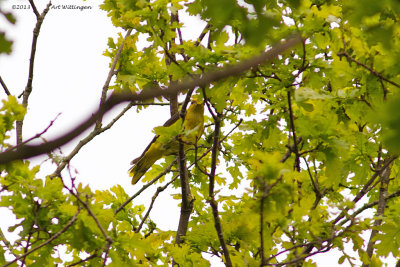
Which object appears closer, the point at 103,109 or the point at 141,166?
the point at 103,109

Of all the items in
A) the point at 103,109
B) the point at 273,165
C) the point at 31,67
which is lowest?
the point at 103,109

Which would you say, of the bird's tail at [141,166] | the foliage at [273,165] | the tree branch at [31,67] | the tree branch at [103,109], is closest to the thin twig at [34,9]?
the tree branch at [31,67]

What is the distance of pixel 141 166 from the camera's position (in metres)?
7.48

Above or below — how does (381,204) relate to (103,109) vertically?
above

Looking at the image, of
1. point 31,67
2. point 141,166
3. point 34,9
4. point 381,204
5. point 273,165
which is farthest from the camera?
point 141,166

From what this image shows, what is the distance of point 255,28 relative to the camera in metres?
1.76

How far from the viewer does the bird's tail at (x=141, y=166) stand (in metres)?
7.38

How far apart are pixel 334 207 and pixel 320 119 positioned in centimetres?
56

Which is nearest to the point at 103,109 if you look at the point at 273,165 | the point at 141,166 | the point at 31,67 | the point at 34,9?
the point at 273,165

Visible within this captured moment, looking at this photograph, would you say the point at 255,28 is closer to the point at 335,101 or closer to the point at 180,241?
the point at 335,101

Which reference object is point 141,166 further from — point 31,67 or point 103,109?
point 103,109

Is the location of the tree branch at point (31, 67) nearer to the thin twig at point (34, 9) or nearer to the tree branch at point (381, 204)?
the thin twig at point (34, 9)

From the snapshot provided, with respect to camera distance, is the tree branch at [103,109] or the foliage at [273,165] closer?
the tree branch at [103,109]

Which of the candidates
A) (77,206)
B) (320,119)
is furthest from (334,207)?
(77,206)
